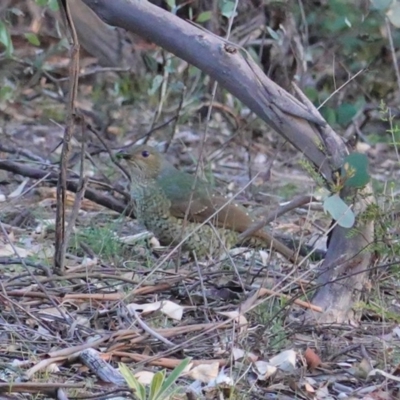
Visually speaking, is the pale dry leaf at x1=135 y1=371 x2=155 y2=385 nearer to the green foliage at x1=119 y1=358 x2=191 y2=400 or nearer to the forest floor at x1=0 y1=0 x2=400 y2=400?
the forest floor at x1=0 y1=0 x2=400 y2=400

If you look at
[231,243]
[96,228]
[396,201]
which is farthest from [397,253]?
[96,228]

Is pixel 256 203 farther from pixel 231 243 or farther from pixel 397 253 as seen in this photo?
pixel 397 253

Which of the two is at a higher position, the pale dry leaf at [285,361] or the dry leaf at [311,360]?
the pale dry leaf at [285,361]

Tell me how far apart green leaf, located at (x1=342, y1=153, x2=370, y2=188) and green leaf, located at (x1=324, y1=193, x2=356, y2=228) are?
0.10m

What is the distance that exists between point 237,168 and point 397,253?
426cm

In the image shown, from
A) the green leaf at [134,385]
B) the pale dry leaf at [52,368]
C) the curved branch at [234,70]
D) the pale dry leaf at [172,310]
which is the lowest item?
the pale dry leaf at [172,310]

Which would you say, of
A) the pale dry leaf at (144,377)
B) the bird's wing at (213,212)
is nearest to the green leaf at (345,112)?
the bird's wing at (213,212)

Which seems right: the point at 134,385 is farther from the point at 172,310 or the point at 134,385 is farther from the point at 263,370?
the point at 172,310

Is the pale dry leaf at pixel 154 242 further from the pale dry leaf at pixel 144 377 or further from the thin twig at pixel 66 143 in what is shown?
the pale dry leaf at pixel 144 377

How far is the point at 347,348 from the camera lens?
3.68 meters

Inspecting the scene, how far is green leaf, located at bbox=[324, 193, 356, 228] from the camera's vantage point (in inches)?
142

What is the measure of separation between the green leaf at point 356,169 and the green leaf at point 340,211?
0.34 ft

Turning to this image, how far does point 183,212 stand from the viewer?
5.50 meters

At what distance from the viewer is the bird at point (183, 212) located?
17.4ft
